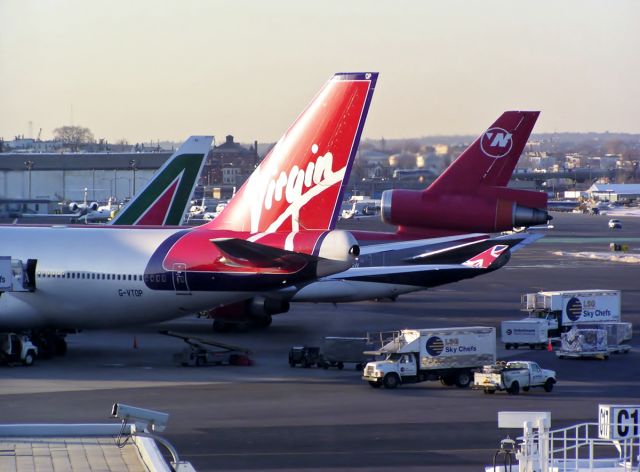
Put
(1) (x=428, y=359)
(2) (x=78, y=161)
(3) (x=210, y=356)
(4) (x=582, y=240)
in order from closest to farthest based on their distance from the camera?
(1) (x=428, y=359) < (3) (x=210, y=356) < (2) (x=78, y=161) < (4) (x=582, y=240)

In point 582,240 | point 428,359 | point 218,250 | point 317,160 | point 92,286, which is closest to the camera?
point 317,160

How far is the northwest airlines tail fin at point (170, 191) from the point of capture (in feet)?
192

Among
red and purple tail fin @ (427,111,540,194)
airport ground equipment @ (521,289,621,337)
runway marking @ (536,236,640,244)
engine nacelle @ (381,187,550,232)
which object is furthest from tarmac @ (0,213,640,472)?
runway marking @ (536,236,640,244)

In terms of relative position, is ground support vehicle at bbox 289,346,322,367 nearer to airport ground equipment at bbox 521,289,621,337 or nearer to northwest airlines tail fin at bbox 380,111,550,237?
northwest airlines tail fin at bbox 380,111,550,237

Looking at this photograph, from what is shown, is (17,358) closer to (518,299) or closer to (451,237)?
(451,237)

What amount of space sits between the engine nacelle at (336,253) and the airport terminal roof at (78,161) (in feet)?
32.9

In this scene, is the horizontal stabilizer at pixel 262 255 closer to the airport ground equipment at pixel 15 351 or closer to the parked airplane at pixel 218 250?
the parked airplane at pixel 218 250

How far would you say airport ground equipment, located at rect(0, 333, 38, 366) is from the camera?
44.4 metres

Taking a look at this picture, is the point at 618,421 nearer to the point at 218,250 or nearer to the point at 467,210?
the point at 218,250

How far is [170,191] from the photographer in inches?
2313

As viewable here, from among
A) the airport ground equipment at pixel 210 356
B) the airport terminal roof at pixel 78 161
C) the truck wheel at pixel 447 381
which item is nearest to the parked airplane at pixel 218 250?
the airport ground equipment at pixel 210 356

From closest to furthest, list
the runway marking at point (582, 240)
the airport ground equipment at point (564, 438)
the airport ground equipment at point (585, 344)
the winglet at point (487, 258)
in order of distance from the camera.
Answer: the airport ground equipment at point (564, 438) → the airport ground equipment at point (585, 344) → the winglet at point (487, 258) → the runway marking at point (582, 240)

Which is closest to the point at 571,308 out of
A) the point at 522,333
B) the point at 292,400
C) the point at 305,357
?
the point at 522,333

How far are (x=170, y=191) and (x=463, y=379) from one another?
23007mm
